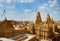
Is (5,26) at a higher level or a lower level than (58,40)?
higher

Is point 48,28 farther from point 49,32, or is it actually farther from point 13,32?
point 13,32

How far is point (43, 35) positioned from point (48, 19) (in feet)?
29.1

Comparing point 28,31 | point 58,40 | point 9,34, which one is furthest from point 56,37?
point 9,34

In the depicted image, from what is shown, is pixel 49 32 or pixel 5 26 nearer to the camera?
pixel 5 26

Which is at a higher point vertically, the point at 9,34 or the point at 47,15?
the point at 47,15

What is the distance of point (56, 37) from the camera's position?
66.4 feet

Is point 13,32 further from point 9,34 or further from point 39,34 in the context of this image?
point 39,34

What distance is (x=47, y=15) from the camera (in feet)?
91.6

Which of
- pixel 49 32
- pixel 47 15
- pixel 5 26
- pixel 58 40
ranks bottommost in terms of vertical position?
pixel 58 40

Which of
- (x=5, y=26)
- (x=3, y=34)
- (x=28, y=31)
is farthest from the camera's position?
(x=28, y=31)

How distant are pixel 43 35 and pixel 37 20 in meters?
8.84

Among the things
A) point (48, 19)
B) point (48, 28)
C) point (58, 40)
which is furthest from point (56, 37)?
point (48, 19)

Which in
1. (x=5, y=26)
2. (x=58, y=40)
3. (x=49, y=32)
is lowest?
(x=58, y=40)

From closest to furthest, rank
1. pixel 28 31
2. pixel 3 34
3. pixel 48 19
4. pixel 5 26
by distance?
1. pixel 3 34
2. pixel 5 26
3. pixel 28 31
4. pixel 48 19
